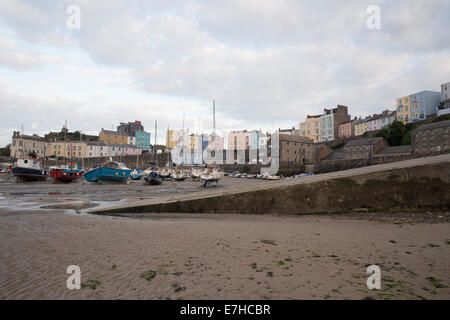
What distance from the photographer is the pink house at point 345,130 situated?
3681 inches

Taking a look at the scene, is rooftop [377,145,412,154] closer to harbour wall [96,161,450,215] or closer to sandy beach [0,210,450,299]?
harbour wall [96,161,450,215]

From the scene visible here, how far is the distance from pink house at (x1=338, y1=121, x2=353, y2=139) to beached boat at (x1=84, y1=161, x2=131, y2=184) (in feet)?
275

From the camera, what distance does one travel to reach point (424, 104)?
237ft

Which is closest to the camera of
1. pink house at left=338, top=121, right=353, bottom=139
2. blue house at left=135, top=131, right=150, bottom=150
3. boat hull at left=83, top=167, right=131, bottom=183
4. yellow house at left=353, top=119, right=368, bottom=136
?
boat hull at left=83, top=167, right=131, bottom=183

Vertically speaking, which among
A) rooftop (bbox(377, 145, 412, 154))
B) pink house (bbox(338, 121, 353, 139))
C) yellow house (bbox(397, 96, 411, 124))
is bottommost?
rooftop (bbox(377, 145, 412, 154))

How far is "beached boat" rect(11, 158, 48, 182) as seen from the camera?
35.9m

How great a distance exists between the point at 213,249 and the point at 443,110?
83838mm

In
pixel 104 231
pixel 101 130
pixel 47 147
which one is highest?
pixel 101 130

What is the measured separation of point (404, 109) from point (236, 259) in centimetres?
9581

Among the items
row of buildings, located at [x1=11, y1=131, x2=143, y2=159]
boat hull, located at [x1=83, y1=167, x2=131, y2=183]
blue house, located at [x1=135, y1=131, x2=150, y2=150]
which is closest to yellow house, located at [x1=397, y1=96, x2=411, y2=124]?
boat hull, located at [x1=83, y1=167, x2=131, y2=183]

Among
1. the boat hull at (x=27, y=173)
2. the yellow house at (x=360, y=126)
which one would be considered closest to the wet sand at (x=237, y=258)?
the boat hull at (x=27, y=173)

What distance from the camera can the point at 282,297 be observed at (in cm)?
193
